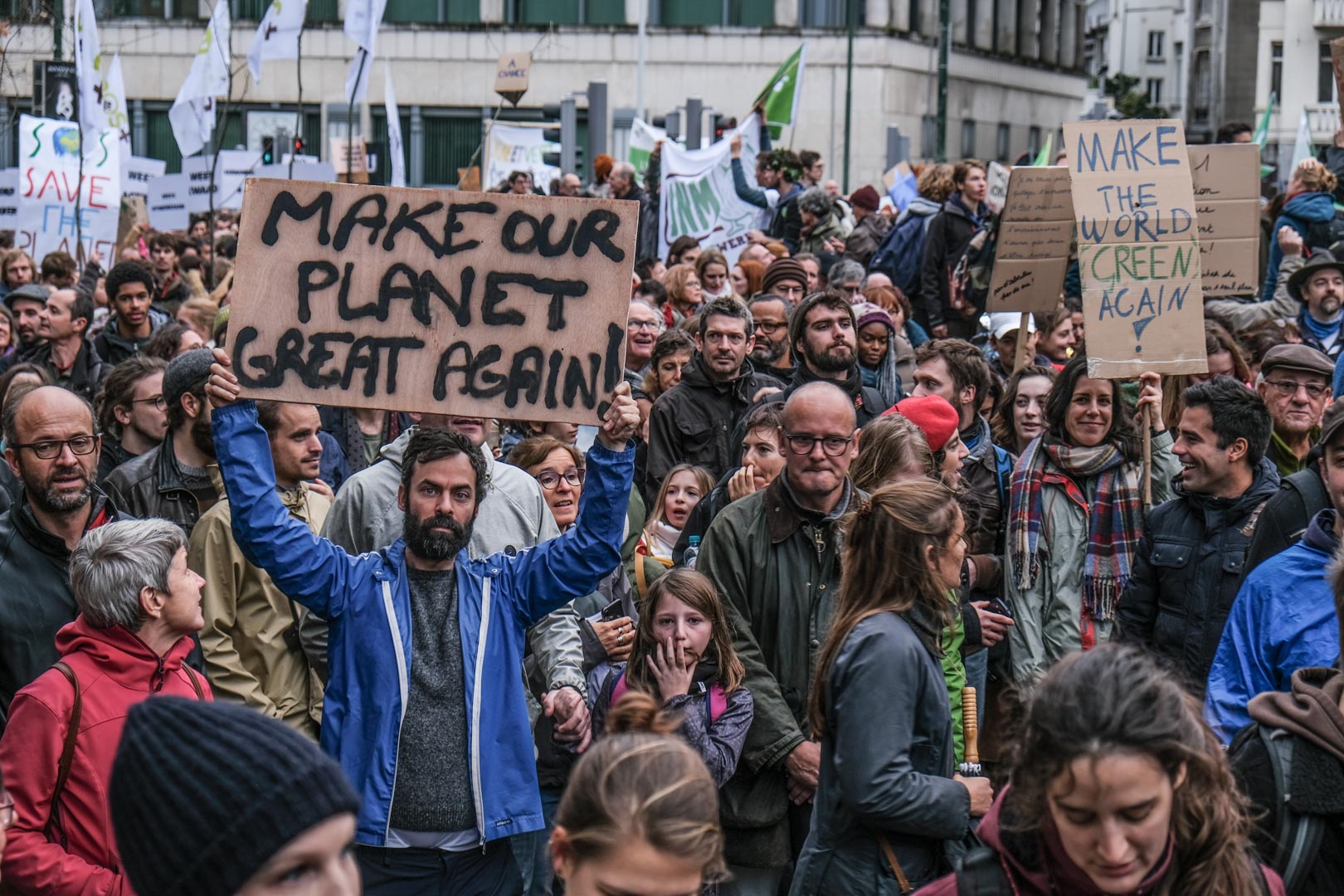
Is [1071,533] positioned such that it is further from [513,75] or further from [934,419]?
[513,75]

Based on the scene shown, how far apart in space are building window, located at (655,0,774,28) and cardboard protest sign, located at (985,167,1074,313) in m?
34.4

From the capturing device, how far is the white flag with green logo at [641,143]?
885 inches

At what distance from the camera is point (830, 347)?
7.50m

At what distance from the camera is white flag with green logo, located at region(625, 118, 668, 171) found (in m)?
22.5

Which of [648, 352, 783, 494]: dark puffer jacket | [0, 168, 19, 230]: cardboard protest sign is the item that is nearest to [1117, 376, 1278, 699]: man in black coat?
[648, 352, 783, 494]: dark puffer jacket

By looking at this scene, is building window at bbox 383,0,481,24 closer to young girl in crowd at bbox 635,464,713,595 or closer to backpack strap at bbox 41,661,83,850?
young girl in crowd at bbox 635,464,713,595

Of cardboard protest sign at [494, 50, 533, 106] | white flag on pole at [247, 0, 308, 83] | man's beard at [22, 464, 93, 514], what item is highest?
cardboard protest sign at [494, 50, 533, 106]

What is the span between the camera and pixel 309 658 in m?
5.06

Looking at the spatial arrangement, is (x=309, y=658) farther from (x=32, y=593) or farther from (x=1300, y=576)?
(x=1300, y=576)

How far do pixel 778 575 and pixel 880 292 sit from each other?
597 centimetres

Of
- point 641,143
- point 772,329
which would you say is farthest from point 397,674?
point 641,143

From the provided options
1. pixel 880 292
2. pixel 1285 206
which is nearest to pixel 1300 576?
pixel 880 292

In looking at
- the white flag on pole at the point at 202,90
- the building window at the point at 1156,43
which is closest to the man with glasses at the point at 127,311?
the white flag on pole at the point at 202,90

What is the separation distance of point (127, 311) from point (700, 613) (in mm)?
5744
